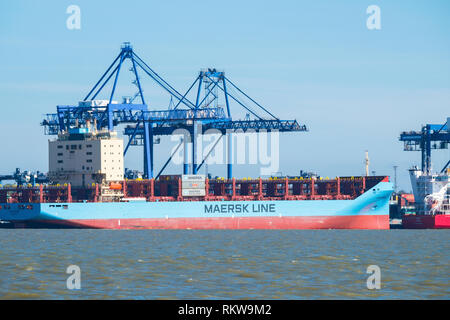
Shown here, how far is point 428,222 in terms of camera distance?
267 feet

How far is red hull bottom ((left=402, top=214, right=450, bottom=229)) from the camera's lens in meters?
81.1

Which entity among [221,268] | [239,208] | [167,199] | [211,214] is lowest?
[221,268]

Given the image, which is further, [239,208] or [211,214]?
[239,208]

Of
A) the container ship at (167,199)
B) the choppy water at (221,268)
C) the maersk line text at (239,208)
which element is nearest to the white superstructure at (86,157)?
the container ship at (167,199)

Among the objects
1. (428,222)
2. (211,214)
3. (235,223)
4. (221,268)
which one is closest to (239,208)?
(235,223)

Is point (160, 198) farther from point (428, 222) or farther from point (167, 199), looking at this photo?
point (428, 222)

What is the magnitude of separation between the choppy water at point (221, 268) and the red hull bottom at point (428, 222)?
23962 millimetres

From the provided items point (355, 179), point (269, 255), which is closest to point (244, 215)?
point (355, 179)

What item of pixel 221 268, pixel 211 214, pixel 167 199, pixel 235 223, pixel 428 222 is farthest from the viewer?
pixel 428 222

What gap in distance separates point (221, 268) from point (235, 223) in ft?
134

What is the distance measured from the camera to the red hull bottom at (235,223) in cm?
7331

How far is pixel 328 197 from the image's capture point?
79.8m

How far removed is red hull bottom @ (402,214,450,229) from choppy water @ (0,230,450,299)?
2396 cm

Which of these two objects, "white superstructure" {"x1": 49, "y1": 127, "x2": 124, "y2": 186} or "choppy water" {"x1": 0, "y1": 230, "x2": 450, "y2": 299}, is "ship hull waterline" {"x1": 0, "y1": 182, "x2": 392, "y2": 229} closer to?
"white superstructure" {"x1": 49, "y1": 127, "x2": 124, "y2": 186}
